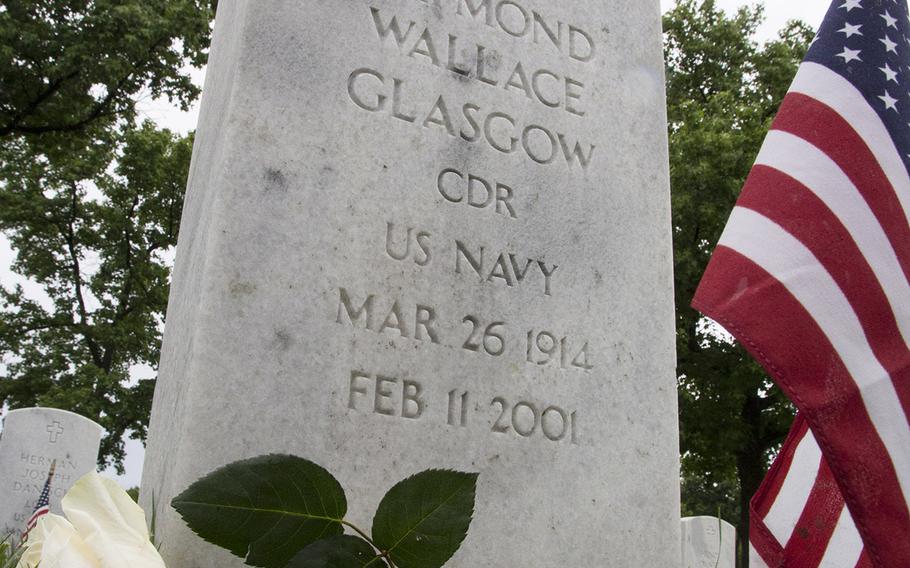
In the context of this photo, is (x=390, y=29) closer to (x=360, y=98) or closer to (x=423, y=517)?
(x=360, y=98)

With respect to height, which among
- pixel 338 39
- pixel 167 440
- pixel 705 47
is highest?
pixel 705 47

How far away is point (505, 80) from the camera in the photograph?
3.11 meters

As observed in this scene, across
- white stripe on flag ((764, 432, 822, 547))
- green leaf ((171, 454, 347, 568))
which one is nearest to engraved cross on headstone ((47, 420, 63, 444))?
white stripe on flag ((764, 432, 822, 547))

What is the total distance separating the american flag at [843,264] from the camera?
262 cm

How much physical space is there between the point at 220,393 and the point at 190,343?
0.20 meters

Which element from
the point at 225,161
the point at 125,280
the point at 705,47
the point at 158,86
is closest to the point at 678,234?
the point at 705,47

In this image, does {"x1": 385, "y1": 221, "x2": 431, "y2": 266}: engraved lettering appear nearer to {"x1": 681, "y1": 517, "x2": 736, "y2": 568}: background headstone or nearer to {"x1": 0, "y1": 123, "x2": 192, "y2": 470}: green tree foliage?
{"x1": 681, "y1": 517, "x2": 736, "y2": 568}: background headstone

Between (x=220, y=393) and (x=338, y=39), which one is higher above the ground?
(x=338, y=39)

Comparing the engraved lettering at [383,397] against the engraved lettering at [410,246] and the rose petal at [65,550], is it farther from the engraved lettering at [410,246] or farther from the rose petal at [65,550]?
the rose petal at [65,550]

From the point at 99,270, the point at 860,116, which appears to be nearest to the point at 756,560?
the point at 860,116

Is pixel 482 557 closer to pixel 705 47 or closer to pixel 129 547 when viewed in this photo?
pixel 129 547

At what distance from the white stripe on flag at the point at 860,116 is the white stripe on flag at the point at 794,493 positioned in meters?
1.32

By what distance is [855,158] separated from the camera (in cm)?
305

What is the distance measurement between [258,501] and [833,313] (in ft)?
6.71
